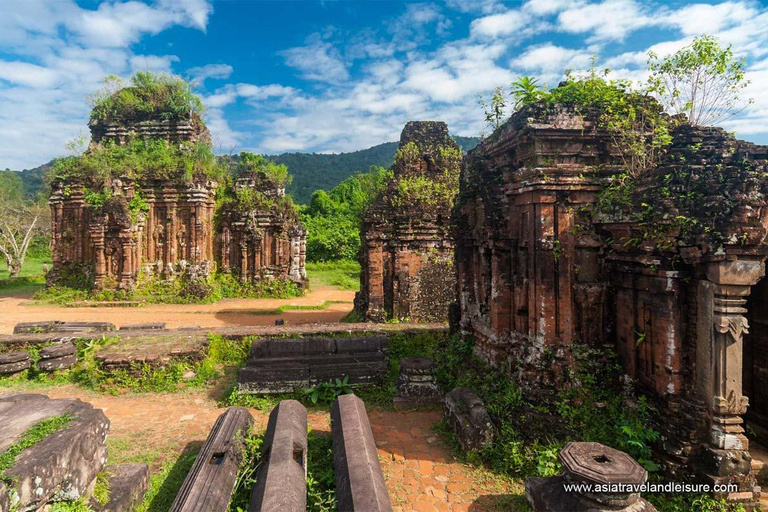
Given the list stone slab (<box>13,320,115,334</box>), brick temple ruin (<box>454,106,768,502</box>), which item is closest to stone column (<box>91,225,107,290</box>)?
stone slab (<box>13,320,115,334</box>)

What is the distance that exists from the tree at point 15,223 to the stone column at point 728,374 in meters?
35.9

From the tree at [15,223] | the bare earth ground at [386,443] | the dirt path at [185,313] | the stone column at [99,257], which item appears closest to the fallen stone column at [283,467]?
the bare earth ground at [386,443]

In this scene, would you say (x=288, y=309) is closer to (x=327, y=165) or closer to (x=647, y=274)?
(x=647, y=274)

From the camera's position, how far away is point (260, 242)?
817 inches

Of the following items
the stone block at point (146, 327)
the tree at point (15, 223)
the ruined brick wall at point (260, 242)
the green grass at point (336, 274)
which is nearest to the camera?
the stone block at point (146, 327)

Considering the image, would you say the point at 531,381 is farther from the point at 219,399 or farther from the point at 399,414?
the point at 219,399

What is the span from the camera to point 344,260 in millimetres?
35188

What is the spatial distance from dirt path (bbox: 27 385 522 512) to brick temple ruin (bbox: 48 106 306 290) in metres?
12.5

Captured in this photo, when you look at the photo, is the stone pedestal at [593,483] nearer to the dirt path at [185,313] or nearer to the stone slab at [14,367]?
the stone slab at [14,367]

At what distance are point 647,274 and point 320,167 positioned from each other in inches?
3292

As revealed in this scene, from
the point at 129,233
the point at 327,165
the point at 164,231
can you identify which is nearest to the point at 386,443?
the point at 129,233

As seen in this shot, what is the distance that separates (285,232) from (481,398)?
54.0 ft

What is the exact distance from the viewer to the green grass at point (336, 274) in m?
26.4

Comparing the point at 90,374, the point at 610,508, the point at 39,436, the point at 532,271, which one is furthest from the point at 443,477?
the point at 90,374
